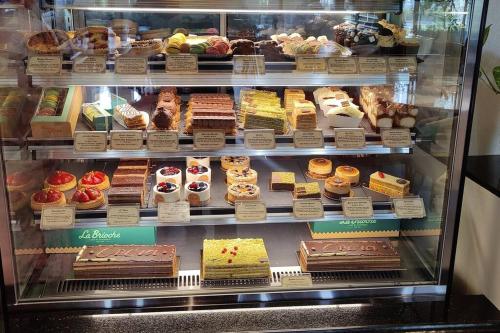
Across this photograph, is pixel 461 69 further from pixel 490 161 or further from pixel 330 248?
pixel 330 248

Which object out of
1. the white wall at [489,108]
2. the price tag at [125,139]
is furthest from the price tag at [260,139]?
the white wall at [489,108]

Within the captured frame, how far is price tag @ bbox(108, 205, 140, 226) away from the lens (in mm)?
2307

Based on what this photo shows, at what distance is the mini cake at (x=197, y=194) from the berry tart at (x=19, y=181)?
719 mm

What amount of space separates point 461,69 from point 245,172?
3.65ft

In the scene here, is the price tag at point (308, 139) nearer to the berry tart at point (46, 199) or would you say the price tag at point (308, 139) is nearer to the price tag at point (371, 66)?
the price tag at point (371, 66)

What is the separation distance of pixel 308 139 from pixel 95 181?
105 centimetres

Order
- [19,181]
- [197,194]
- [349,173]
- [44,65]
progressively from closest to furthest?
[44,65], [19,181], [197,194], [349,173]

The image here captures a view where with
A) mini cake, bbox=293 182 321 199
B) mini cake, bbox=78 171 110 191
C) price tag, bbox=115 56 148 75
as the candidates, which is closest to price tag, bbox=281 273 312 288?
mini cake, bbox=293 182 321 199

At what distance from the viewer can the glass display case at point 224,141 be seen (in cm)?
222

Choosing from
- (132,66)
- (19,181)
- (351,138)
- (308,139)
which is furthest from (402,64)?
(19,181)

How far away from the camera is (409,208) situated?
2.45 m

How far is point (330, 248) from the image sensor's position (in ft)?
8.45

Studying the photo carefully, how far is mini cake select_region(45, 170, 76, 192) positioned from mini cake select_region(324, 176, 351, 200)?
1.24m

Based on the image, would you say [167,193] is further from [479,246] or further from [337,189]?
[479,246]
